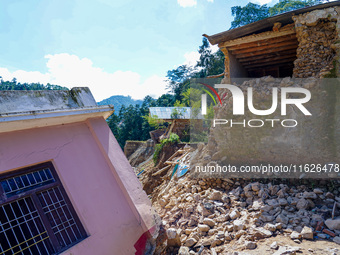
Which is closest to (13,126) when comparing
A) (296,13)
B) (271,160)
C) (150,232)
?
(150,232)

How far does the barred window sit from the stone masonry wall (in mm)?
6263

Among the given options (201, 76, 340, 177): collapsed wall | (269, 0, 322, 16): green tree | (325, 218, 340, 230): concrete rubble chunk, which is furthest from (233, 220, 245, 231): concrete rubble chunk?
Result: (269, 0, 322, 16): green tree

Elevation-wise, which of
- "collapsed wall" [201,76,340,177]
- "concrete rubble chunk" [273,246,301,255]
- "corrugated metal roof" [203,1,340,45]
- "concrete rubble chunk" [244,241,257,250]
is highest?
"corrugated metal roof" [203,1,340,45]

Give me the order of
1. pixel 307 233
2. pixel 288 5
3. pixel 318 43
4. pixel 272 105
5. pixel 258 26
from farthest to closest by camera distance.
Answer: pixel 288 5, pixel 258 26, pixel 272 105, pixel 318 43, pixel 307 233

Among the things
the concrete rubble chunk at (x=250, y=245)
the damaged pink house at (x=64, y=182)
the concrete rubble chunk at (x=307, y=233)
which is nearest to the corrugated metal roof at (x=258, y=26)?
the damaged pink house at (x=64, y=182)

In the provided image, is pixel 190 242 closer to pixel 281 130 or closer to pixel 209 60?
pixel 281 130

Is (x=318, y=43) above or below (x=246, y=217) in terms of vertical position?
above

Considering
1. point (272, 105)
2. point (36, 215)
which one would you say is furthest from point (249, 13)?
point (36, 215)

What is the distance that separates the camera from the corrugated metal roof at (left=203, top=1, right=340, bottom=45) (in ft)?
19.5

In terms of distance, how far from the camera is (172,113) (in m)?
19.8

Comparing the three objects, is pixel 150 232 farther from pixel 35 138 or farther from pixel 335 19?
pixel 335 19

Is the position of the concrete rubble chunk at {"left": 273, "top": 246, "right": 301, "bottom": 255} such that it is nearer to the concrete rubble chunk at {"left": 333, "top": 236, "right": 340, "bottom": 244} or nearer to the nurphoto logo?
the concrete rubble chunk at {"left": 333, "top": 236, "right": 340, "bottom": 244}

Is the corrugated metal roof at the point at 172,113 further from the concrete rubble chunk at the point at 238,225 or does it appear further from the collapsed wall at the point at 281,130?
the concrete rubble chunk at the point at 238,225

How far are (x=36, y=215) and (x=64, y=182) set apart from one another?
67 cm
